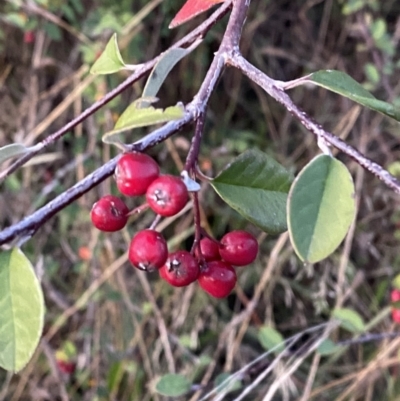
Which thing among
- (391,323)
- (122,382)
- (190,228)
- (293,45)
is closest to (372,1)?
A: (293,45)

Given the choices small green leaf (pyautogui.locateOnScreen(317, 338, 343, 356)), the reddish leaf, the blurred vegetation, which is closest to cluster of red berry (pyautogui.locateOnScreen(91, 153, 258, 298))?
the reddish leaf

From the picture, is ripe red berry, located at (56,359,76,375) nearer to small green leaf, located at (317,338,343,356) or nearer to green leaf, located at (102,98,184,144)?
small green leaf, located at (317,338,343,356)

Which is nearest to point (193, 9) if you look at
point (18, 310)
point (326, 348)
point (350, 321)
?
point (18, 310)

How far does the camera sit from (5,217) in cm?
219

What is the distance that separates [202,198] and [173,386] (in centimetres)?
85

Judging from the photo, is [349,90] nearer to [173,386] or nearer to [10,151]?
[10,151]

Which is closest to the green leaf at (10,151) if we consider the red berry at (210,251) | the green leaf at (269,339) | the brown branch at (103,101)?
the brown branch at (103,101)

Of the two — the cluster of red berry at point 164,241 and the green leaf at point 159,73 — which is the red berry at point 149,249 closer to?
the cluster of red berry at point 164,241

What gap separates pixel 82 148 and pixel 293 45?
3.47 feet

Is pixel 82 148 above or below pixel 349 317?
above

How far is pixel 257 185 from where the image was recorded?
0.58 meters

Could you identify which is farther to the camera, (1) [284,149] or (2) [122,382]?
(1) [284,149]

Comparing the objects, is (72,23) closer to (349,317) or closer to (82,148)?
(82,148)

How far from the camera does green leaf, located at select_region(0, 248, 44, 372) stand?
0.52 m
